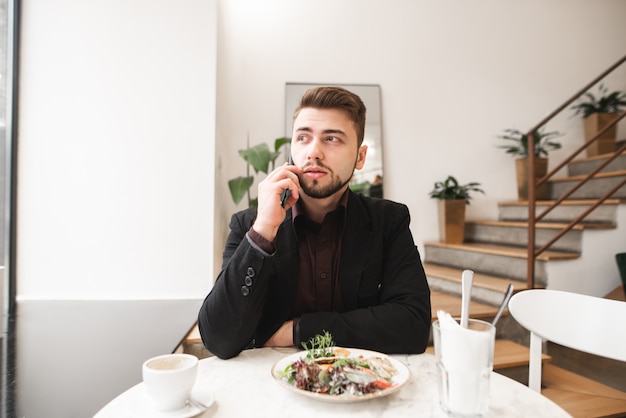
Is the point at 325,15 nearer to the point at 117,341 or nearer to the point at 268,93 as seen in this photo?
the point at 268,93

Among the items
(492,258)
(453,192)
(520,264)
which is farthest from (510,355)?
(453,192)

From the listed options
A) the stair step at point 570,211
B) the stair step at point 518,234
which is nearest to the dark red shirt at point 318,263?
the stair step at point 518,234

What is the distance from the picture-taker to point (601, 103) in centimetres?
418

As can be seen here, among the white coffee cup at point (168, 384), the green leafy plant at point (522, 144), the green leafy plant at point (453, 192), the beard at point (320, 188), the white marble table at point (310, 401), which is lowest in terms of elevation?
the white marble table at point (310, 401)

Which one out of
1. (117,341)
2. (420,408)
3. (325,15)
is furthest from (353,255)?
(325,15)

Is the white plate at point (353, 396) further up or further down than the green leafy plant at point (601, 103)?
further down

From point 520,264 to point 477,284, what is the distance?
0.37 metres

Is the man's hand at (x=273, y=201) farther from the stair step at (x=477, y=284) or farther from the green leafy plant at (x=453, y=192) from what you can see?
the green leafy plant at (x=453, y=192)

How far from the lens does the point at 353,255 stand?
4.38 feet

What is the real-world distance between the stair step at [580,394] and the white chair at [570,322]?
1.03m

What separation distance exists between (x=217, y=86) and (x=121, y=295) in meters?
1.43

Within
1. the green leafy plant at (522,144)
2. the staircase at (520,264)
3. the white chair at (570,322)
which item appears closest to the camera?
the white chair at (570,322)

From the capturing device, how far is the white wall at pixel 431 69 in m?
3.77

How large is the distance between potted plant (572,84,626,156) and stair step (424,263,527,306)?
2.14m
